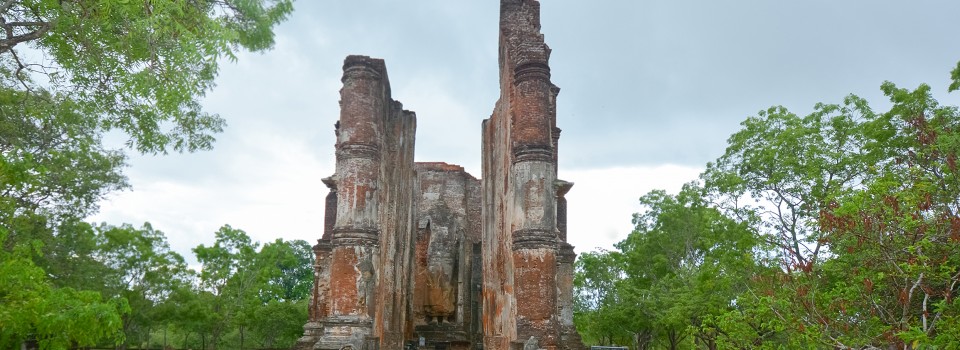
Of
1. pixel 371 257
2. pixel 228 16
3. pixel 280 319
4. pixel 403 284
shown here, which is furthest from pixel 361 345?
pixel 280 319

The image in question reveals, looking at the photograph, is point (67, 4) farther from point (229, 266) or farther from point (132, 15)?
point (229, 266)

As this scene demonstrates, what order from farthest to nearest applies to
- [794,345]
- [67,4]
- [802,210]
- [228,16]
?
[802,210], [794,345], [228,16], [67,4]

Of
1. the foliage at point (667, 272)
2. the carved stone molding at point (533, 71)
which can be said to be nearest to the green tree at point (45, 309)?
the carved stone molding at point (533, 71)

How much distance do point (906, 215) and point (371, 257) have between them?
6729 mm

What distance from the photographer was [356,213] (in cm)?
974

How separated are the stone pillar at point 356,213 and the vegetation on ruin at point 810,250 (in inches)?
191

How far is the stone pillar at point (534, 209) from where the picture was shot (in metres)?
9.02

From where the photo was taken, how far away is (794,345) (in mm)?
8477

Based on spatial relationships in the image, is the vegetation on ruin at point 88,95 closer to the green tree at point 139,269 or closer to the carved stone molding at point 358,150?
the carved stone molding at point 358,150

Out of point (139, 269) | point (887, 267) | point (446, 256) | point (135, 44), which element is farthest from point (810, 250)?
point (139, 269)

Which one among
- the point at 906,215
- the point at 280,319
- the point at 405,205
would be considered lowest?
the point at 280,319

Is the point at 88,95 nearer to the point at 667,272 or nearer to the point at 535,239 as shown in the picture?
the point at 535,239

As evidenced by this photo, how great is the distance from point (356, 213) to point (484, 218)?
380cm

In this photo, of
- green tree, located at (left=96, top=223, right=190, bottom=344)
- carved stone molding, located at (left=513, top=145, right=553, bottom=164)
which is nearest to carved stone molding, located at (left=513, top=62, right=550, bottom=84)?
carved stone molding, located at (left=513, top=145, right=553, bottom=164)
